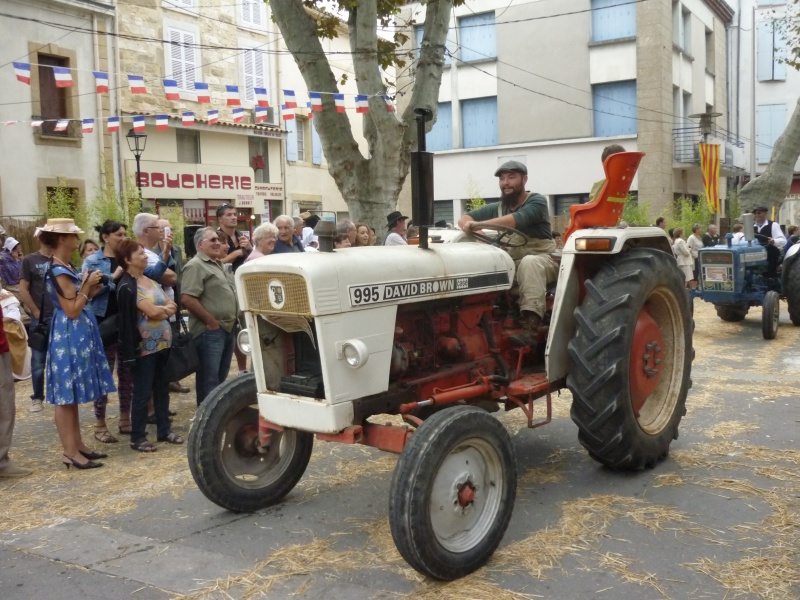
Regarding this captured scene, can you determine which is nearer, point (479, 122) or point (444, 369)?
point (444, 369)

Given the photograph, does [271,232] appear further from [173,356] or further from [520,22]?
[520,22]

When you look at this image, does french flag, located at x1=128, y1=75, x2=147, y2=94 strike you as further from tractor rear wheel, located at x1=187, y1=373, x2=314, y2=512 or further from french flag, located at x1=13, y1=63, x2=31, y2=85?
tractor rear wheel, located at x1=187, y1=373, x2=314, y2=512

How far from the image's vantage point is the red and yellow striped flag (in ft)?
73.5

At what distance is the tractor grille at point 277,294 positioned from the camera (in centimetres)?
368

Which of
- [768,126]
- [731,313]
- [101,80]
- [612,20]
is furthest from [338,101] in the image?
[768,126]

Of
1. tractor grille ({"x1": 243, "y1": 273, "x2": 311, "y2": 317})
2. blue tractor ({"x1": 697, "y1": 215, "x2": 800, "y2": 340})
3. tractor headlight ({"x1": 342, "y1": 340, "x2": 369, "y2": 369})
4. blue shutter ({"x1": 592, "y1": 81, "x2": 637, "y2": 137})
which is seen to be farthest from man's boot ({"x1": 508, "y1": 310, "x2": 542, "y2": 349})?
blue shutter ({"x1": 592, "y1": 81, "x2": 637, "y2": 137})

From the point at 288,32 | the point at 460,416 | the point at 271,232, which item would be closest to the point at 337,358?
the point at 460,416

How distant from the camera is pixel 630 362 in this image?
4.64 m

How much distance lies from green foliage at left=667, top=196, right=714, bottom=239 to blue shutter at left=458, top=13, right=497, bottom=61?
7782mm

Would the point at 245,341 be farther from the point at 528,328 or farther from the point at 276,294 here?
the point at 528,328

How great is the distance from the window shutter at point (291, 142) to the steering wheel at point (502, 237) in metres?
22.1

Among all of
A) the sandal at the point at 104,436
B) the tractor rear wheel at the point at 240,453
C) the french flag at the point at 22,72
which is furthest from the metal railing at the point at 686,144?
the tractor rear wheel at the point at 240,453

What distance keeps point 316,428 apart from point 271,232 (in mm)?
3552

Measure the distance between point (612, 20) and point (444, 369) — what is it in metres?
22.9
